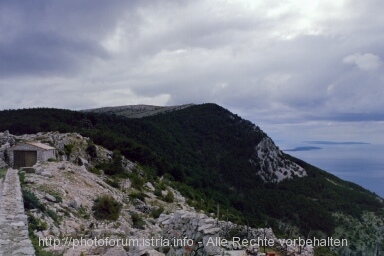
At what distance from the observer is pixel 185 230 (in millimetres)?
11805

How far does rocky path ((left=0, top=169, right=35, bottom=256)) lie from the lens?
8.62 meters

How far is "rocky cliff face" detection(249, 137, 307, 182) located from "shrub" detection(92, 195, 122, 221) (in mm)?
52563

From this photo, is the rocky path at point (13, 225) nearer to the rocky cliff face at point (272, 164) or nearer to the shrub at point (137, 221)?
the shrub at point (137, 221)

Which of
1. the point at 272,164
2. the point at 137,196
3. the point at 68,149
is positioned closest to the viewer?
the point at 137,196

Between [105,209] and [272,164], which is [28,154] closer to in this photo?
[105,209]

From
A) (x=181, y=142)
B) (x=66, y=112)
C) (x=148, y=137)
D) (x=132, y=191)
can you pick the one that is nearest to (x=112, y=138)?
(x=132, y=191)

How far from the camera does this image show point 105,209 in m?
18.2

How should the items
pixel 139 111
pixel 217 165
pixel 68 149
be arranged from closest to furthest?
pixel 68 149, pixel 217 165, pixel 139 111

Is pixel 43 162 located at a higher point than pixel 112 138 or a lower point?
lower

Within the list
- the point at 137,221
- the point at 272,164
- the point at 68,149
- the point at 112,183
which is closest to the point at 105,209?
the point at 137,221

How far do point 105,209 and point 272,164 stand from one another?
5890 cm

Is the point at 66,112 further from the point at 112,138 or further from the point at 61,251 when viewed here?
the point at 61,251

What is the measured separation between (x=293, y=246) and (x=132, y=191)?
12589 millimetres

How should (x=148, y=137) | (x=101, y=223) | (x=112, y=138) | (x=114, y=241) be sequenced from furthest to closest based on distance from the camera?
(x=148, y=137) < (x=112, y=138) < (x=101, y=223) < (x=114, y=241)
